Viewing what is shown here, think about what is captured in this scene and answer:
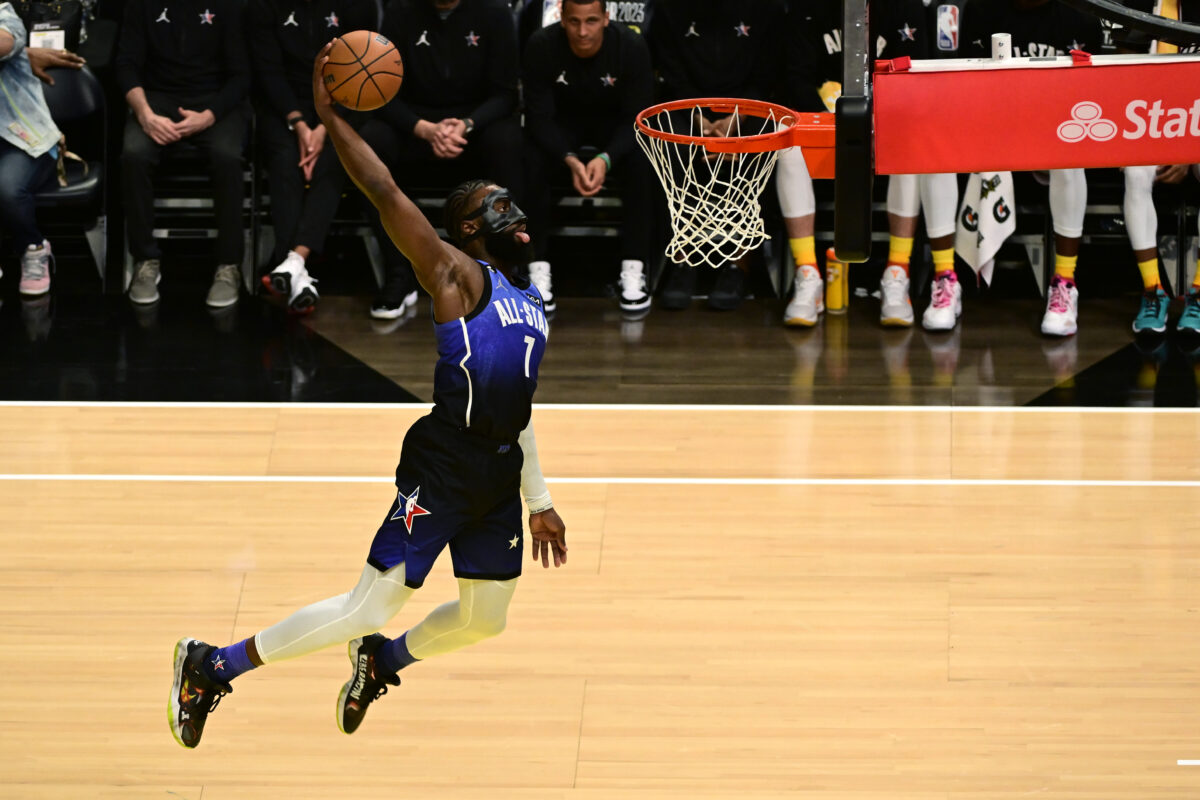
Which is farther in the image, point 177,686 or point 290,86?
point 290,86

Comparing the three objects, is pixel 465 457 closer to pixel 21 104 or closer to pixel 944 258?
pixel 944 258

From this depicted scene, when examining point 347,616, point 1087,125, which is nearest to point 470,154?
point 347,616

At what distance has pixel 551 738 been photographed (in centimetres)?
522

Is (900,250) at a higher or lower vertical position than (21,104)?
lower

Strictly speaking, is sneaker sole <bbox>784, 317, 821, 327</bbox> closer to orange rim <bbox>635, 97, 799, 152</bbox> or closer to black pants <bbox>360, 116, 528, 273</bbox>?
black pants <bbox>360, 116, 528, 273</bbox>

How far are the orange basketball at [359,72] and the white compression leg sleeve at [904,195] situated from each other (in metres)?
→ 4.23

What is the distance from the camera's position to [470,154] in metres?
8.45

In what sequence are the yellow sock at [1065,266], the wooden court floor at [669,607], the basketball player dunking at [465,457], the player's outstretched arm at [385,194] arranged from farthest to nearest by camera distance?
the yellow sock at [1065,266] → the wooden court floor at [669,607] → the basketball player dunking at [465,457] → the player's outstretched arm at [385,194]

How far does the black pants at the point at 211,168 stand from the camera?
8.38 meters

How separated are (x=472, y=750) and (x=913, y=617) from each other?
1.66 metres

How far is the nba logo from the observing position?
8.23 metres

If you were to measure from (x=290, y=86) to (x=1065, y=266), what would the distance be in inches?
160

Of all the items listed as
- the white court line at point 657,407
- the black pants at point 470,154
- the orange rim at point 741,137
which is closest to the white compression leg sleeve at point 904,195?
the white court line at point 657,407

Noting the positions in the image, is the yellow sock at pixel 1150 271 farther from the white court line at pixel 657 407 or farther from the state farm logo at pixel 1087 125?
the state farm logo at pixel 1087 125
